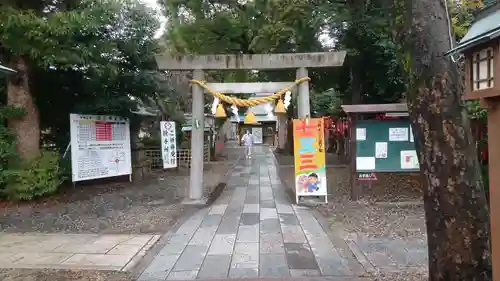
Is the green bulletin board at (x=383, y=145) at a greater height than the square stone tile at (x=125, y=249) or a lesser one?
greater

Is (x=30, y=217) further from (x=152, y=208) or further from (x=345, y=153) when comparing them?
(x=345, y=153)

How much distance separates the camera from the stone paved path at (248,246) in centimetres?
520

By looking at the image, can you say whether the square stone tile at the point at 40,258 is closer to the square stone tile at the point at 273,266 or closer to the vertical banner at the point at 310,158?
the square stone tile at the point at 273,266

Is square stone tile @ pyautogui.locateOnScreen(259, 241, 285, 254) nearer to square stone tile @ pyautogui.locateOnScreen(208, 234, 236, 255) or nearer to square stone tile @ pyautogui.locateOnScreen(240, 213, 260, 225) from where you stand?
square stone tile @ pyautogui.locateOnScreen(208, 234, 236, 255)

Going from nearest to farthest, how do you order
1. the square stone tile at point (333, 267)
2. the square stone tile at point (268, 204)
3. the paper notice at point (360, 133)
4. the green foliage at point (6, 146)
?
the square stone tile at point (333, 267)
the green foliage at point (6, 146)
the square stone tile at point (268, 204)
the paper notice at point (360, 133)

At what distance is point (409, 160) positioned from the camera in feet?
31.6

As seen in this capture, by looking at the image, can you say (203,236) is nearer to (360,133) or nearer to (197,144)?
(197,144)

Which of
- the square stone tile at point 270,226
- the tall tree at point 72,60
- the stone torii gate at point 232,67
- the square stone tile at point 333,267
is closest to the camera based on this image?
the square stone tile at point 333,267

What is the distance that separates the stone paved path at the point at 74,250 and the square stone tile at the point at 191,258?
25.9 inches

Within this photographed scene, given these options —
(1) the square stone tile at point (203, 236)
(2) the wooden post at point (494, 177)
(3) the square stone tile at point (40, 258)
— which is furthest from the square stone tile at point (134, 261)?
(2) the wooden post at point (494, 177)

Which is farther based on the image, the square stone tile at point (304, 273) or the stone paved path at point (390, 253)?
the stone paved path at point (390, 253)

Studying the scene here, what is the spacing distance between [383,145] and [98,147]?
825 cm

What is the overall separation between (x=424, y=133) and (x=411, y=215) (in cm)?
559

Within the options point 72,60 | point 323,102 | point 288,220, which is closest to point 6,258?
point 72,60
